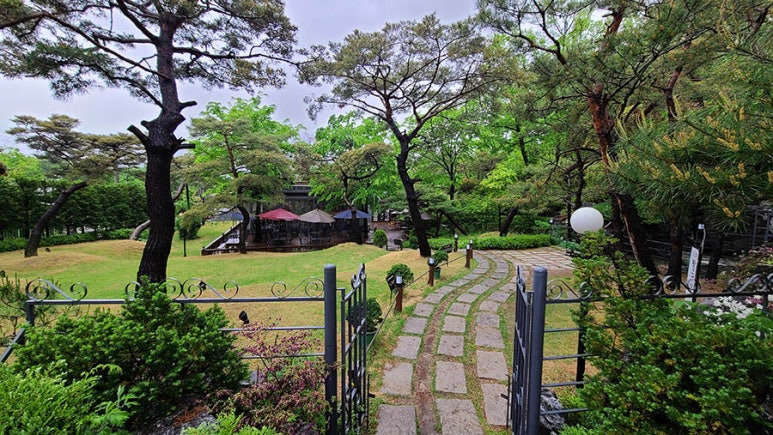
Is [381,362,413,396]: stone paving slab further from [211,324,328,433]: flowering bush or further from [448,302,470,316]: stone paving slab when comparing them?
[448,302,470,316]: stone paving slab

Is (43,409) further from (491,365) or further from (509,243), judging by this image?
(509,243)

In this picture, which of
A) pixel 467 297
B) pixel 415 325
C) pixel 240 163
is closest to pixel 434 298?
pixel 467 297

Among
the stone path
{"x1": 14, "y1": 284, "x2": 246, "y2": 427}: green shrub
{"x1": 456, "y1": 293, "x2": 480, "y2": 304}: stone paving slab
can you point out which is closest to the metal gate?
the stone path

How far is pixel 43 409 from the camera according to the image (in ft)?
3.86

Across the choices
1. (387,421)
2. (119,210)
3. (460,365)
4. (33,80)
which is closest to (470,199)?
(460,365)

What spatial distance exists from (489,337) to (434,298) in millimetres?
1577

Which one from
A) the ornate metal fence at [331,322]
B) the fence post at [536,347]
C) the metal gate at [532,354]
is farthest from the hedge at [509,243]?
the fence post at [536,347]

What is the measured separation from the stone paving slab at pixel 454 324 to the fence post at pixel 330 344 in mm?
2680

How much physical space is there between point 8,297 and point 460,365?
5792 millimetres

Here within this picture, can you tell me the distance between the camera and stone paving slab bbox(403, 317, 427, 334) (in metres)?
4.26

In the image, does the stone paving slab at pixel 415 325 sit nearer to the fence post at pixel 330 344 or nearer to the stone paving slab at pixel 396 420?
the stone paving slab at pixel 396 420

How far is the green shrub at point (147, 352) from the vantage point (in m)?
1.62

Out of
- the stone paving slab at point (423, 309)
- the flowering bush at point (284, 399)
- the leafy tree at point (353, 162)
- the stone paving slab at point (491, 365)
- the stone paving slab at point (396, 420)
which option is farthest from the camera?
the leafy tree at point (353, 162)

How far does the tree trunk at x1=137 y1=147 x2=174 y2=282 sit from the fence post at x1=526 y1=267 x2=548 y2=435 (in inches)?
200
